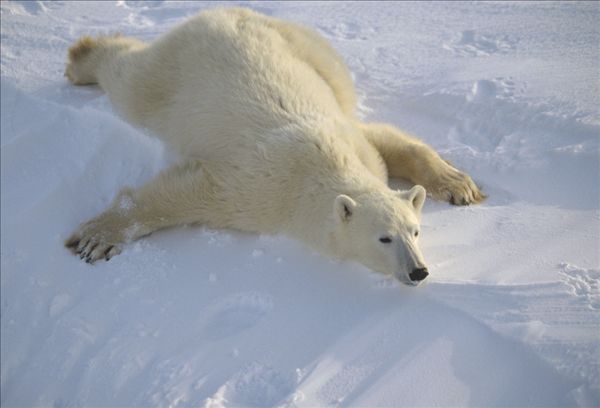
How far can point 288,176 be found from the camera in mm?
4078

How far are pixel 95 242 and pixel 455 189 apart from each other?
2569 mm

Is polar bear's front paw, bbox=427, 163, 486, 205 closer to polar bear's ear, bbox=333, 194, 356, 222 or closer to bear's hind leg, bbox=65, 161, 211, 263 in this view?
polar bear's ear, bbox=333, 194, 356, 222

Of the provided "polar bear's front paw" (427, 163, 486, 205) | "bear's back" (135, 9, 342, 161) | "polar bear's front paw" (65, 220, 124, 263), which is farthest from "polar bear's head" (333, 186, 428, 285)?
"polar bear's front paw" (65, 220, 124, 263)

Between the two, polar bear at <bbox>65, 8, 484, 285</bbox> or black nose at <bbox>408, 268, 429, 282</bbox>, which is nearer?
black nose at <bbox>408, 268, 429, 282</bbox>

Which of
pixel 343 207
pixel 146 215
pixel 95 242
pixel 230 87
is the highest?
pixel 230 87

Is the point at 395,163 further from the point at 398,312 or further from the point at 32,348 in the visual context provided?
the point at 32,348

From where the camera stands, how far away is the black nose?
333 centimetres

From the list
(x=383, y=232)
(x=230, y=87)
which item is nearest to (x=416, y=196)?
(x=383, y=232)

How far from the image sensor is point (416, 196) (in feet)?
12.5

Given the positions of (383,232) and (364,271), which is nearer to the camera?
(383,232)

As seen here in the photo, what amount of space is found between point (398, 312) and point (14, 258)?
285 cm

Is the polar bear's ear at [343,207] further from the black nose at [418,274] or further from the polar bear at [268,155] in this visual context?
the black nose at [418,274]

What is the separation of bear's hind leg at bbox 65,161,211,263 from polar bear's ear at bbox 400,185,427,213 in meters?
1.39

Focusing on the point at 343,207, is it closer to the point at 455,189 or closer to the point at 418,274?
the point at 418,274
